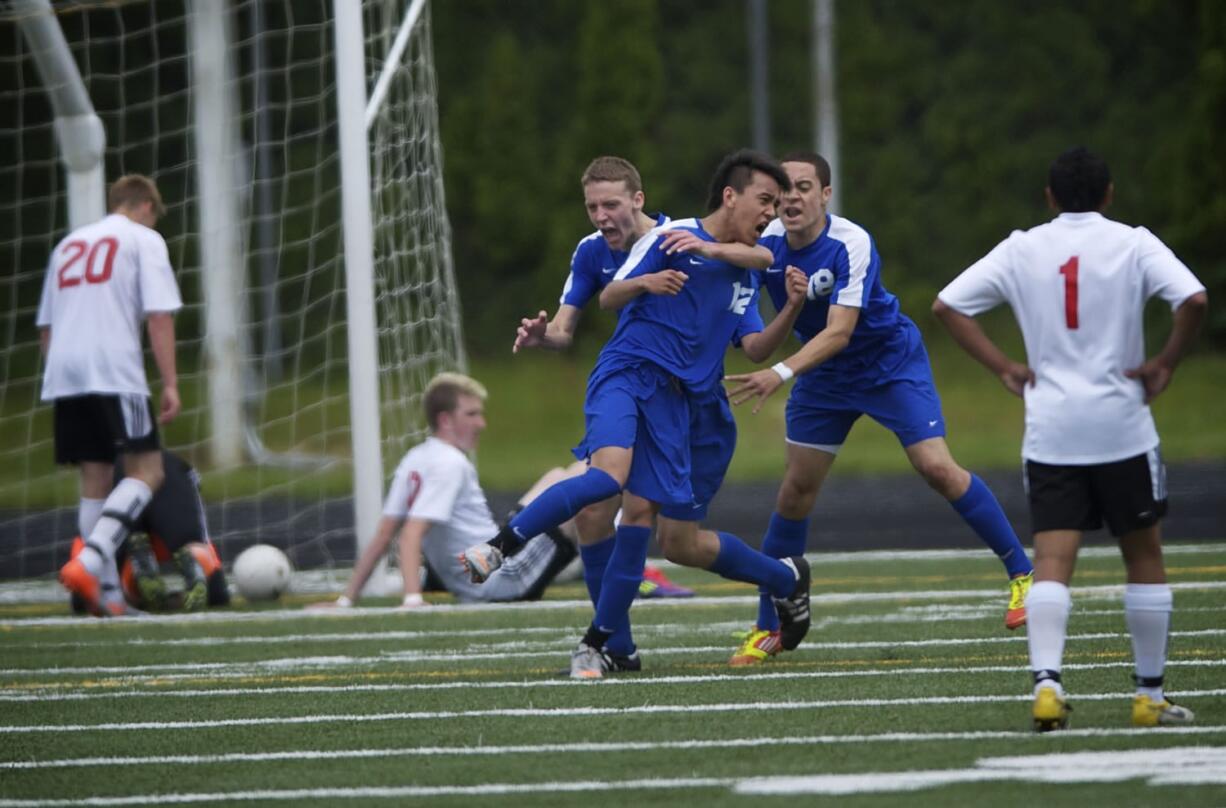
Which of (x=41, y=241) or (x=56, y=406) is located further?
(x=41, y=241)

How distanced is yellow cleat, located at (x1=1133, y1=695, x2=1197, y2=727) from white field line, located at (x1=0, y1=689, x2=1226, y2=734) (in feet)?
1.59

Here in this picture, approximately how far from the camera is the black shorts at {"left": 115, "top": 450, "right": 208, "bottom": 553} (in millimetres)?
10586

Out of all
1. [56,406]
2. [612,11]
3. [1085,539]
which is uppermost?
[612,11]

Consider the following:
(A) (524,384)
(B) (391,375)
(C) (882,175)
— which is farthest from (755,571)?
(C) (882,175)

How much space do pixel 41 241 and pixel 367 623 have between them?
1989 cm

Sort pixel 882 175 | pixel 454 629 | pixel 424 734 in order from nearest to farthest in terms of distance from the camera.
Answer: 1. pixel 424 734
2. pixel 454 629
3. pixel 882 175

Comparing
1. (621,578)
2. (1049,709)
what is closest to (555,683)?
(621,578)

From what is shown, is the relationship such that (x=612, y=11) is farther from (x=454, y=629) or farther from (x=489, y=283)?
(x=454, y=629)

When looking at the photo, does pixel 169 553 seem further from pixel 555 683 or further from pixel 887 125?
pixel 887 125

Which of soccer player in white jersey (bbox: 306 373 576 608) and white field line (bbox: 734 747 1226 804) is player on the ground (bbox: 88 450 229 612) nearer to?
soccer player in white jersey (bbox: 306 373 576 608)

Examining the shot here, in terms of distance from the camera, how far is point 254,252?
858 inches

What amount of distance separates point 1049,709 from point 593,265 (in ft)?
9.50

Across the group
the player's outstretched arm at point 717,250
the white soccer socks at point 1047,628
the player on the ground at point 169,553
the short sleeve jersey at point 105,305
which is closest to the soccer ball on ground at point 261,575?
the player on the ground at point 169,553

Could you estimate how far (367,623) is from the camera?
31.0 ft
